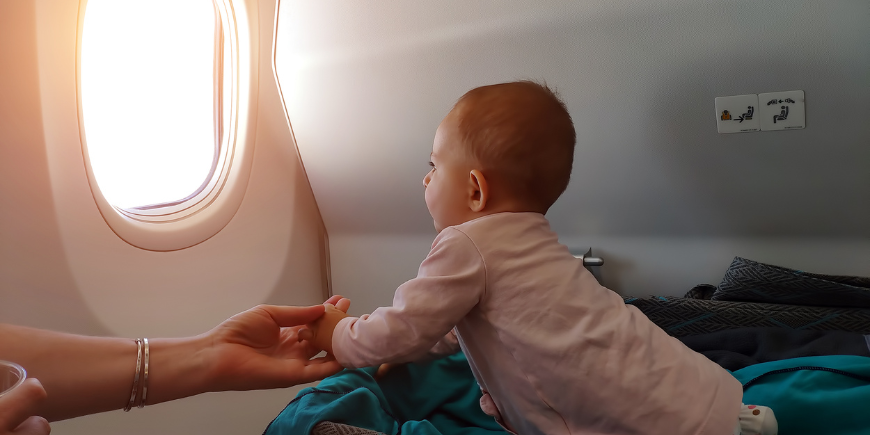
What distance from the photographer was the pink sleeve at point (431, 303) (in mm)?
921

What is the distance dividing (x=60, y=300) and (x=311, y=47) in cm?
93

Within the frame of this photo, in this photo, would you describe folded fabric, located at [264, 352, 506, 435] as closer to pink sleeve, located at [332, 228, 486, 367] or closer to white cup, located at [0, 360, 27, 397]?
pink sleeve, located at [332, 228, 486, 367]

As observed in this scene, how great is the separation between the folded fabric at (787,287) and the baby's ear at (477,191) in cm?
85

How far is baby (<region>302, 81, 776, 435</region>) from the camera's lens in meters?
0.87

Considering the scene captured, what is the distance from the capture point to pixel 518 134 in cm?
95

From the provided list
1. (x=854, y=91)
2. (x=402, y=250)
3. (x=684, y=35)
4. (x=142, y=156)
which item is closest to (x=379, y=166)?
(x=402, y=250)

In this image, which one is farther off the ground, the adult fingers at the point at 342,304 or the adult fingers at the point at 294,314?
the adult fingers at the point at 294,314

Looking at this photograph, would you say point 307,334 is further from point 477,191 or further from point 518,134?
point 518,134

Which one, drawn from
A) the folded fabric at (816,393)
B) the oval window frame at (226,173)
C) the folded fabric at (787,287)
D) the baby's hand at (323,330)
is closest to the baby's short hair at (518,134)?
the baby's hand at (323,330)

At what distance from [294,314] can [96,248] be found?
1.61ft

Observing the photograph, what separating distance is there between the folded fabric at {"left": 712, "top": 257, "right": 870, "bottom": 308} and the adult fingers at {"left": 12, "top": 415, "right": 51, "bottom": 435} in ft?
4.71

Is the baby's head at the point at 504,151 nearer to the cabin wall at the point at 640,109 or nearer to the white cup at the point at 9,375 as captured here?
the cabin wall at the point at 640,109

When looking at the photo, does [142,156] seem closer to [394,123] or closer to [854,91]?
[394,123]

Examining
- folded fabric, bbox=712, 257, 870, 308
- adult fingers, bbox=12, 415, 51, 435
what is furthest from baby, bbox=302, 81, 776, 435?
folded fabric, bbox=712, 257, 870, 308
